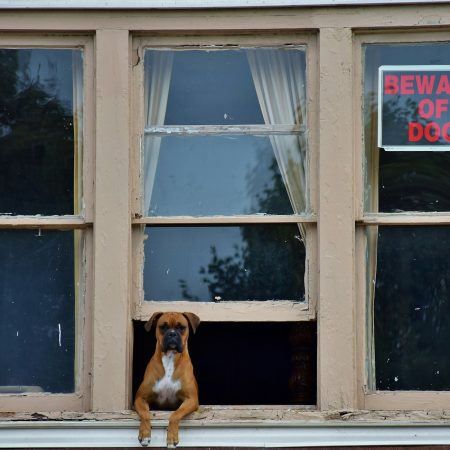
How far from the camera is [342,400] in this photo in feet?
19.6

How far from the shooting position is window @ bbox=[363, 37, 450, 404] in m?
6.14

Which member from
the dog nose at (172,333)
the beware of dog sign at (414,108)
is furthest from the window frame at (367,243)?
the dog nose at (172,333)

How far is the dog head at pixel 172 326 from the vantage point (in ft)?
20.1

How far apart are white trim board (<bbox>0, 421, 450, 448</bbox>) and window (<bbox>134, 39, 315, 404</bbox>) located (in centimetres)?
67

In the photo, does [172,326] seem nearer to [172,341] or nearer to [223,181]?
[172,341]

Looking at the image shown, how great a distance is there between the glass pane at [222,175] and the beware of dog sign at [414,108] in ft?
1.74

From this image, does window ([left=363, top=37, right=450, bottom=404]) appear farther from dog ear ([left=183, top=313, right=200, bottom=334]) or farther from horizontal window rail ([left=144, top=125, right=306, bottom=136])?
dog ear ([left=183, top=313, right=200, bottom=334])

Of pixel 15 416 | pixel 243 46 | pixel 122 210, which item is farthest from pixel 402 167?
pixel 15 416

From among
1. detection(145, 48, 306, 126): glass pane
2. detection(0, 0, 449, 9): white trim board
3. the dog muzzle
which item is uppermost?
detection(0, 0, 449, 9): white trim board

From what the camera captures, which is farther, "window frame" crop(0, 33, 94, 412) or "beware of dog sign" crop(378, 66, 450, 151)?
"beware of dog sign" crop(378, 66, 450, 151)

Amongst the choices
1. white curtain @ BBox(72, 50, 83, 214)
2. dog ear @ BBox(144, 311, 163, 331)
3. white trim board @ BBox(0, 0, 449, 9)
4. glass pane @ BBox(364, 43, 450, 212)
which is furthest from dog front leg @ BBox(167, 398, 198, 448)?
white trim board @ BBox(0, 0, 449, 9)

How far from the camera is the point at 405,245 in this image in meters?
6.21

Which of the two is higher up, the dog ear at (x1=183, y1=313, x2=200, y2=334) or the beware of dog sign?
the beware of dog sign

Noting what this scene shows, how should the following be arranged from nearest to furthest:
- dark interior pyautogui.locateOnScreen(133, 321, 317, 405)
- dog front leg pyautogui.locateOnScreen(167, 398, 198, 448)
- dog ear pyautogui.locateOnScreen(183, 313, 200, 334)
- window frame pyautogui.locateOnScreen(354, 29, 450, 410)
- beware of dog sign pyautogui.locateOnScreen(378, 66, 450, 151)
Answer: dog front leg pyautogui.locateOnScreen(167, 398, 198, 448) < window frame pyautogui.locateOnScreen(354, 29, 450, 410) < dog ear pyautogui.locateOnScreen(183, 313, 200, 334) < beware of dog sign pyautogui.locateOnScreen(378, 66, 450, 151) < dark interior pyautogui.locateOnScreen(133, 321, 317, 405)
